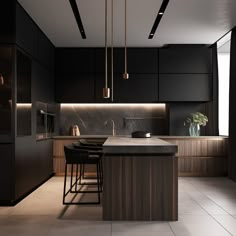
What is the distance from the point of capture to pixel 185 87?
304 inches

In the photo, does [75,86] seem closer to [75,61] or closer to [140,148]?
[75,61]

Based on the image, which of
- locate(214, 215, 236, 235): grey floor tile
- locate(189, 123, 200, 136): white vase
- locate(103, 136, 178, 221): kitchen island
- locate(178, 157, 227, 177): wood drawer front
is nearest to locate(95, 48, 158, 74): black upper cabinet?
locate(189, 123, 200, 136): white vase

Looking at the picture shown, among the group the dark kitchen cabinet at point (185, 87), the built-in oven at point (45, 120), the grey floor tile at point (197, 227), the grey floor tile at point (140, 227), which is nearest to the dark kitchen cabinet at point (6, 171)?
the built-in oven at point (45, 120)

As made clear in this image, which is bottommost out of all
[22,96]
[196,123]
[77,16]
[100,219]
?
[100,219]

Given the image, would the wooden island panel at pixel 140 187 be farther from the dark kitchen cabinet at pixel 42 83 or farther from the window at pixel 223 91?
the window at pixel 223 91

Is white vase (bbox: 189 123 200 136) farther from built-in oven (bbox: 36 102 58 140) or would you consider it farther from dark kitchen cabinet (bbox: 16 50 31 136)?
dark kitchen cabinet (bbox: 16 50 31 136)

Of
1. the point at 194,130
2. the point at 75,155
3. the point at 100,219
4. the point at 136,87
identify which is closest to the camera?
the point at 100,219

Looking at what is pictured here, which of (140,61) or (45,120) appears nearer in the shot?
(45,120)

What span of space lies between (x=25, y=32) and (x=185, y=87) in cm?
372

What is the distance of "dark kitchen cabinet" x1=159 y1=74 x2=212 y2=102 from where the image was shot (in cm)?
770

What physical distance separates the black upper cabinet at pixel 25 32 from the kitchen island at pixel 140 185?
90.0 inches

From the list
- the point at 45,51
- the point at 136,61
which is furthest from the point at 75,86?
the point at 136,61

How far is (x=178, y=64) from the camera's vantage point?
25.4 ft

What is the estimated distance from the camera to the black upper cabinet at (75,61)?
7.77 metres
